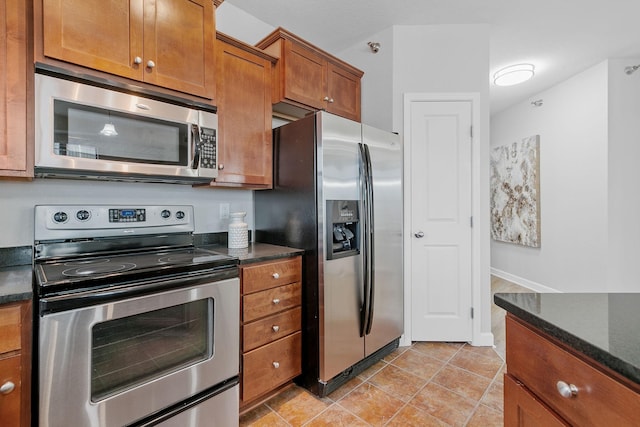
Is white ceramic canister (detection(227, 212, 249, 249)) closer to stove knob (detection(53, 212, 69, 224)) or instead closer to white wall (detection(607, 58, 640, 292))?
stove knob (detection(53, 212, 69, 224))

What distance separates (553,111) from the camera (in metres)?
3.82

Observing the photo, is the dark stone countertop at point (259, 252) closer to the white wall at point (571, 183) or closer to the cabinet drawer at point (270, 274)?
the cabinet drawer at point (270, 274)

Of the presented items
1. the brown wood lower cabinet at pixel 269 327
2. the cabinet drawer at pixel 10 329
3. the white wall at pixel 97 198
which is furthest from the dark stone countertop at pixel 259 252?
the cabinet drawer at pixel 10 329

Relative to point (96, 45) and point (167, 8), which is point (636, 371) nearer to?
point (96, 45)

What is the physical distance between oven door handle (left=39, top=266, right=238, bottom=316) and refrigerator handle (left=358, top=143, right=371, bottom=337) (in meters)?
0.98

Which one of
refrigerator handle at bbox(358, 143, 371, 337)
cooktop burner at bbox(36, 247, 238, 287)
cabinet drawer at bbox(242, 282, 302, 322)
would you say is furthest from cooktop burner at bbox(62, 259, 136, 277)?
refrigerator handle at bbox(358, 143, 371, 337)

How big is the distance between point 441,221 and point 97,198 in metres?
2.49

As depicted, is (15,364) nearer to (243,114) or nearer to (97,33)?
(97,33)

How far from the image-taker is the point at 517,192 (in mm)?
4371

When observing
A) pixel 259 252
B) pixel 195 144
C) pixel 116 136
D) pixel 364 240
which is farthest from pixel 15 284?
pixel 364 240

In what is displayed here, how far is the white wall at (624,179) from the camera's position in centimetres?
316

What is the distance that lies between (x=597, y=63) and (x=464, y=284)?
2.88 metres

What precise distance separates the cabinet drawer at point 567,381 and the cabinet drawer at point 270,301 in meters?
1.22

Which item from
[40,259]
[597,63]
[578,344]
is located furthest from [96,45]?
[597,63]
